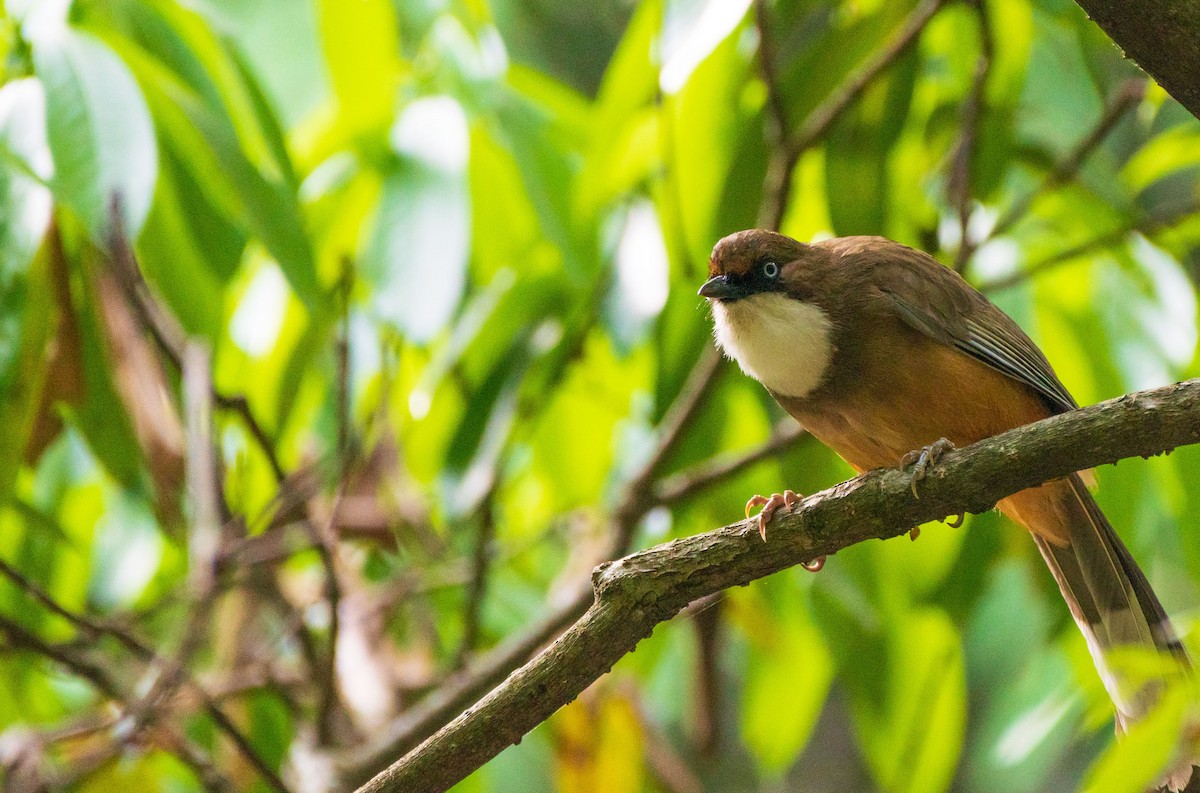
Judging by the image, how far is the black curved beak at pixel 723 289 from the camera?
3021 mm

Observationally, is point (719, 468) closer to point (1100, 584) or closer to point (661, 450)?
point (661, 450)

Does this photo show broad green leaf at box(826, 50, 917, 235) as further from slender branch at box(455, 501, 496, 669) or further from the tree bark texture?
the tree bark texture

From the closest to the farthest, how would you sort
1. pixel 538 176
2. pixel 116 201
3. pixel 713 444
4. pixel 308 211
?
pixel 116 201, pixel 538 176, pixel 308 211, pixel 713 444

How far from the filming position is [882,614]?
3.38 meters

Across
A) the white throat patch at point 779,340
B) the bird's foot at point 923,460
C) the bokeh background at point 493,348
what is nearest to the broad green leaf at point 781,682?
the bokeh background at point 493,348

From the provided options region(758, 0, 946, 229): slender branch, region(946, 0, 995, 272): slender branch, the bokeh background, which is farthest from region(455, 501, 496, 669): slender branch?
region(946, 0, 995, 272): slender branch

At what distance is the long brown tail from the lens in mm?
2877

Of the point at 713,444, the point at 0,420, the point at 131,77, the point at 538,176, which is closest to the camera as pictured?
the point at 131,77

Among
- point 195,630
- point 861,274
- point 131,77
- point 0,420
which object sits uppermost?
point 131,77

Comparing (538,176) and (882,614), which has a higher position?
(538,176)

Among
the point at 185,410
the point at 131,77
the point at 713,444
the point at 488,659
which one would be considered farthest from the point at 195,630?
the point at 713,444

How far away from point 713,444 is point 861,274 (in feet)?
3.23

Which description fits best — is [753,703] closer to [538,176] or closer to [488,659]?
[488,659]

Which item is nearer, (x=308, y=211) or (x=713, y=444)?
(x=308, y=211)
